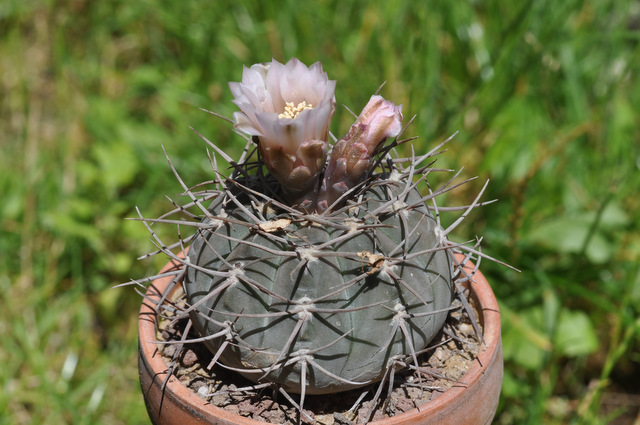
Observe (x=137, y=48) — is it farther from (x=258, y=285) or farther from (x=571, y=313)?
(x=258, y=285)

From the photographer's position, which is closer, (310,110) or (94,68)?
(310,110)

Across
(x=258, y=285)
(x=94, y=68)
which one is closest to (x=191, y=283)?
(x=258, y=285)

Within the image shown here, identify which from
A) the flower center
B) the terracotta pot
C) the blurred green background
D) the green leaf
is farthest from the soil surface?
the green leaf

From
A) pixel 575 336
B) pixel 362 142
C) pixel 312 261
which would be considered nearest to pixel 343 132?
pixel 575 336

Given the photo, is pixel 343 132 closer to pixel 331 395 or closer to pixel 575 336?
pixel 575 336

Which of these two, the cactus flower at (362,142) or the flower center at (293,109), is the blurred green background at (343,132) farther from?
the flower center at (293,109)

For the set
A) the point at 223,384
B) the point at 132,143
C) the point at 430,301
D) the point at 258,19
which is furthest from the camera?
the point at 258,19
